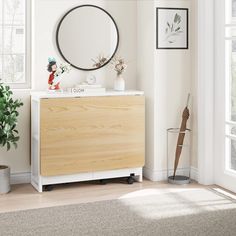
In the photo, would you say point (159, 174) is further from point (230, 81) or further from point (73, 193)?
point (230, 81)

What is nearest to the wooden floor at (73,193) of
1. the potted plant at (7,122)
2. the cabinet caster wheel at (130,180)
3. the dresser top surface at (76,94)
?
the cabinet caster wheel at (130,180)

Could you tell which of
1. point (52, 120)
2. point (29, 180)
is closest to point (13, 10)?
point (52, 120)

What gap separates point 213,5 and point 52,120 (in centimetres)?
185

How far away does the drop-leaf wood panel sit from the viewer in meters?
4.54

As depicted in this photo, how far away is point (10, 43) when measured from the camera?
15.8 feet

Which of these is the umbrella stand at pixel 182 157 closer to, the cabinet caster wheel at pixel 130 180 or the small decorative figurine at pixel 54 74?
the cabinet caster wheel at pixel 130 180

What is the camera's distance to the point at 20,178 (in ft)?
16.1

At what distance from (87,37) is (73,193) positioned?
1524 mm

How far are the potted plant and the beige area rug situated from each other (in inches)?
25.2

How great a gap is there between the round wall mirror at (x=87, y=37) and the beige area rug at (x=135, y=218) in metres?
1.44

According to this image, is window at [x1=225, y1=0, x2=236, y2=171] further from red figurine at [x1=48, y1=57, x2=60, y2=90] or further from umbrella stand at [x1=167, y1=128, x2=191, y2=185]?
red figurine at [x1=48, y1=57, x2=60, y2=90]

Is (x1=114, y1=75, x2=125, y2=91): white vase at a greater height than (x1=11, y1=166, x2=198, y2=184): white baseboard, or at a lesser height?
greater

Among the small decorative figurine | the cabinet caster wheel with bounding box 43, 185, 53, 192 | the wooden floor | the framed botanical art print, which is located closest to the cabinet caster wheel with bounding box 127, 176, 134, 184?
the wooden floor

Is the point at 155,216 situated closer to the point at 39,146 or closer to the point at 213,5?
the point at 39,146
